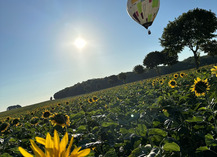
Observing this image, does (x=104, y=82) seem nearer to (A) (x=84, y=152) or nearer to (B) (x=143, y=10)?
(B) (x=143, y=10)

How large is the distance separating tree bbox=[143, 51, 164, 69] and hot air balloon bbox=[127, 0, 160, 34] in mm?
63070

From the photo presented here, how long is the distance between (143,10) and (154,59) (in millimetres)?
64523

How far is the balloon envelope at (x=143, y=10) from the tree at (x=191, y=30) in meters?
24.5

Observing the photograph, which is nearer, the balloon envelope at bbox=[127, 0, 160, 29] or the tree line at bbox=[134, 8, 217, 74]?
the balloon envelope at bbox=[127, 0, 160, 29]

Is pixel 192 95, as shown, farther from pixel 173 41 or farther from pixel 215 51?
pixel 215 51

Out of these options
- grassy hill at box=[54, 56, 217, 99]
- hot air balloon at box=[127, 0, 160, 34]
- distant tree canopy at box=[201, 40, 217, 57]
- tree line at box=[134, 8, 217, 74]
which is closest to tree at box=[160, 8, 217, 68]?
tree line at box=[134, 8, 217, 74]

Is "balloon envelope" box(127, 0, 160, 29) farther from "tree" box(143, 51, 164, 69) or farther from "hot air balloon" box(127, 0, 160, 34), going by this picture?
"tree" box(143, 51, 164, 69)

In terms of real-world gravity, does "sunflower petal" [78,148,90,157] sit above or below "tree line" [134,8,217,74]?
below

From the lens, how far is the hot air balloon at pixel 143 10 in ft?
41.8

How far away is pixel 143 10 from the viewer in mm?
13078

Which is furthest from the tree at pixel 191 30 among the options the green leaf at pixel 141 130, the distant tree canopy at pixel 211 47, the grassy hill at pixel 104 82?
the grassy hill at pixel 104 82

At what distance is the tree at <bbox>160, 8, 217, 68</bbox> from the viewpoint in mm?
34219

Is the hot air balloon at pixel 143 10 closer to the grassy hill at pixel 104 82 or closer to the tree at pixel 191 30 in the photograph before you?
the tree at pixel 191 30

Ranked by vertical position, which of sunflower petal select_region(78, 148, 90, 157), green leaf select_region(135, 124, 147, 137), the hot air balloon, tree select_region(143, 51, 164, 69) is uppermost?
tree select_region(143, 51, 164, 69)
